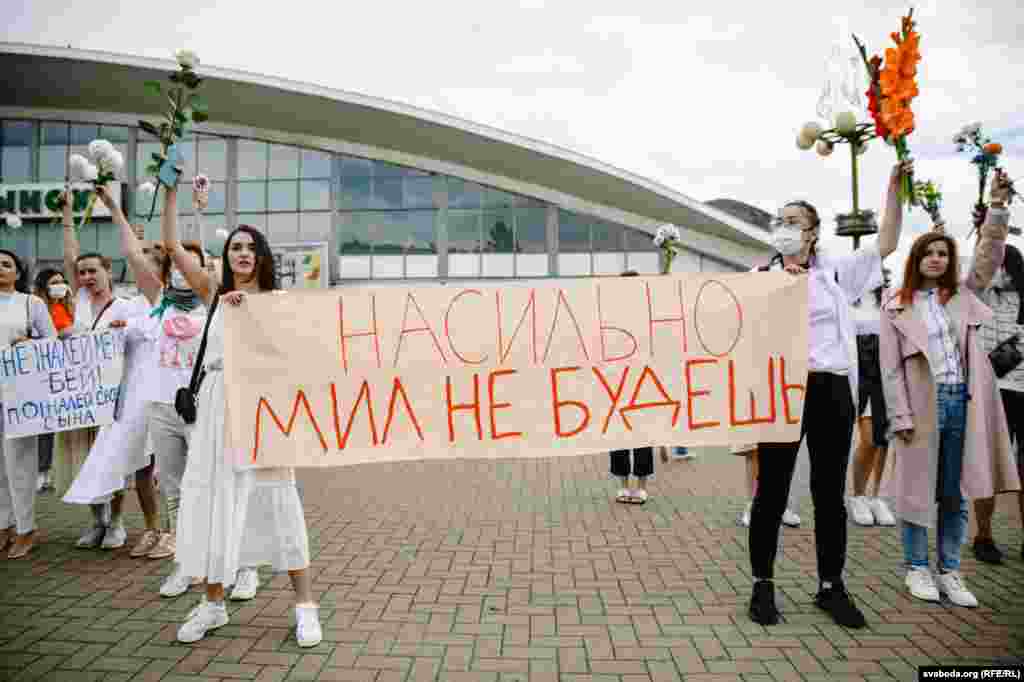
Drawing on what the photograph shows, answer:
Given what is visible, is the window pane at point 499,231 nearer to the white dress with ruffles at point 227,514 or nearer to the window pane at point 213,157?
the window pane at point 213,157

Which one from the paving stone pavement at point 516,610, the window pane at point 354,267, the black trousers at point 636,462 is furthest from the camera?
the window pane at point 354,267

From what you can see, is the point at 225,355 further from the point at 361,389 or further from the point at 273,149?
the point at 273,149

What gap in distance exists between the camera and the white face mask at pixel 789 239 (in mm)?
3486

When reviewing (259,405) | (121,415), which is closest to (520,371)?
(259,405)

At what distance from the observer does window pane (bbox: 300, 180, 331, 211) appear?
29.4m

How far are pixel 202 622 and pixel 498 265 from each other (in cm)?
2732

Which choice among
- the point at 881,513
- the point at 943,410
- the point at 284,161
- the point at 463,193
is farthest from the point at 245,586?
the point at 284,161

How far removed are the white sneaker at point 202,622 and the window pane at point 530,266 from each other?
2690 centimetres

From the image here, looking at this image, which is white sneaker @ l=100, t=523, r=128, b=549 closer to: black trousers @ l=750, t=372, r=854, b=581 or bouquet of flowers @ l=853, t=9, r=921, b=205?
black trousers @ l=750, t=372, r=854, b=581

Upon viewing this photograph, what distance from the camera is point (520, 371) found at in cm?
366

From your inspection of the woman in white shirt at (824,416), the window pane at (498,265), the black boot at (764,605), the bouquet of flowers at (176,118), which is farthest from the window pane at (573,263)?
the black boot at (764,605)

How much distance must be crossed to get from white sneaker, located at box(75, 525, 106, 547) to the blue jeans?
575 cm

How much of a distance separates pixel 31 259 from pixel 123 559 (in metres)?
30.9

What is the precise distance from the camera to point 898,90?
10.6 feet
